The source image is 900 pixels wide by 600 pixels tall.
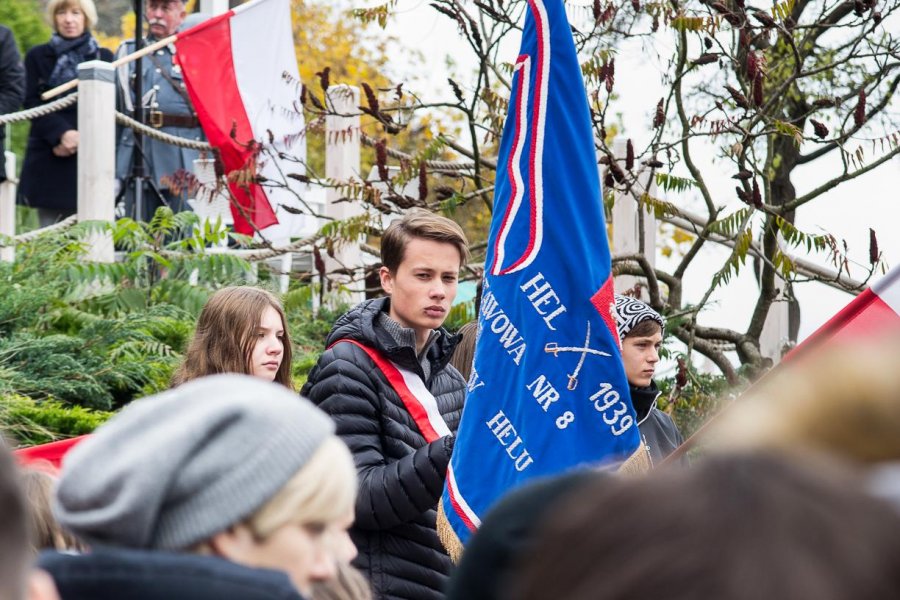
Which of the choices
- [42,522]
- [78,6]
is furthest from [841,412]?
[78,6]

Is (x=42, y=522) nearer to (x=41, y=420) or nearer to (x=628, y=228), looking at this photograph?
(x=41, y=420)

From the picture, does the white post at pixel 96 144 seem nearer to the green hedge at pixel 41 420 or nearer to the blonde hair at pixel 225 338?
the green hedge at pixel 41 420

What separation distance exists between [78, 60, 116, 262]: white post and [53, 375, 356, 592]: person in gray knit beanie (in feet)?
24.5

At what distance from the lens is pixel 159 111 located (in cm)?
1080

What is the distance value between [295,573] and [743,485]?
3.11ft

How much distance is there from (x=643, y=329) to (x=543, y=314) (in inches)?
40.6

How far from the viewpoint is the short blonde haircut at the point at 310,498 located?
2.03 m

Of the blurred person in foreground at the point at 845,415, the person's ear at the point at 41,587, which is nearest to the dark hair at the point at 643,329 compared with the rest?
the person's ear at the point at 41,587

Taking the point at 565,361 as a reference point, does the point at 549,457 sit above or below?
below

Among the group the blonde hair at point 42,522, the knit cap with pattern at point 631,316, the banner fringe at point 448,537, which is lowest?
the banner fringe at point 448,537

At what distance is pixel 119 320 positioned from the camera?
7.72m

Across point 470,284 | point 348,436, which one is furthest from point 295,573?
point 470,284

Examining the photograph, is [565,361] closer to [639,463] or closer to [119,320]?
[639,463]

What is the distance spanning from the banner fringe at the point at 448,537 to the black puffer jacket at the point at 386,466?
6 centimetres
